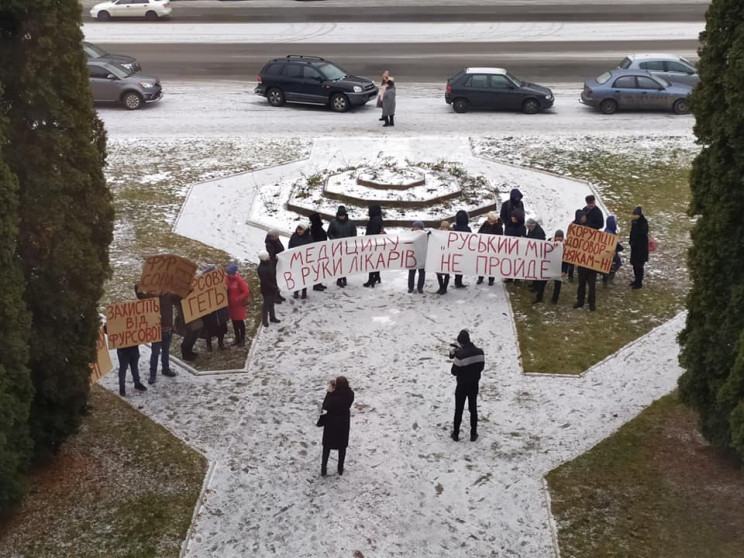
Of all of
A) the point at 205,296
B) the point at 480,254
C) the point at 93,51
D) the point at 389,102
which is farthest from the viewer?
the point at 93,51

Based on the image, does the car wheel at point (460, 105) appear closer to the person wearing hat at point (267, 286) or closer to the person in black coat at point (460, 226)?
the person in black coat at point (460, 226)

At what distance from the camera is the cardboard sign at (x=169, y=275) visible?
13945mm

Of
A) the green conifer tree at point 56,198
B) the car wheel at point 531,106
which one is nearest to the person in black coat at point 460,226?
the green conifer tree at point 56,198

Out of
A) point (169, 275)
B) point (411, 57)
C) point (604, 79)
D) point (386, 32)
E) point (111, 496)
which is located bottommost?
point (111, 496)

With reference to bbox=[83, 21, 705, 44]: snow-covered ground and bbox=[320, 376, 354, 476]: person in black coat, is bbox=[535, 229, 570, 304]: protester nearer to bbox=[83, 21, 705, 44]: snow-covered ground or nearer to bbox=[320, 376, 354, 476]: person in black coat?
bbox=[320, 376, 354, 476]: person in black coat

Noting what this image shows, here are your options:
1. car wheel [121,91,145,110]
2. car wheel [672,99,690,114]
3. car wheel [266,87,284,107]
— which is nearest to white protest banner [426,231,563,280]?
car wheel [672,99,690,114]

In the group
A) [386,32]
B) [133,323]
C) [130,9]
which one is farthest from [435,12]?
[133,323]

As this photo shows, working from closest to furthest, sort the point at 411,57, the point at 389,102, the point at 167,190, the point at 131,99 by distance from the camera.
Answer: the point at 167,190 → the point at 389,102 → the point at 131,99 → the point at 411,57

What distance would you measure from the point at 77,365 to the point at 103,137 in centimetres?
279

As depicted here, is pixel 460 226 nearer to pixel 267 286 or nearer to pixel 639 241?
pixel 639 241

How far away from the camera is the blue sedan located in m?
26.7

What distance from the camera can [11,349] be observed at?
32.6 feet

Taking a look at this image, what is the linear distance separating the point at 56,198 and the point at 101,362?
2.76 meters

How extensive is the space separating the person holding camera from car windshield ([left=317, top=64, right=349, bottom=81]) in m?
17.3
